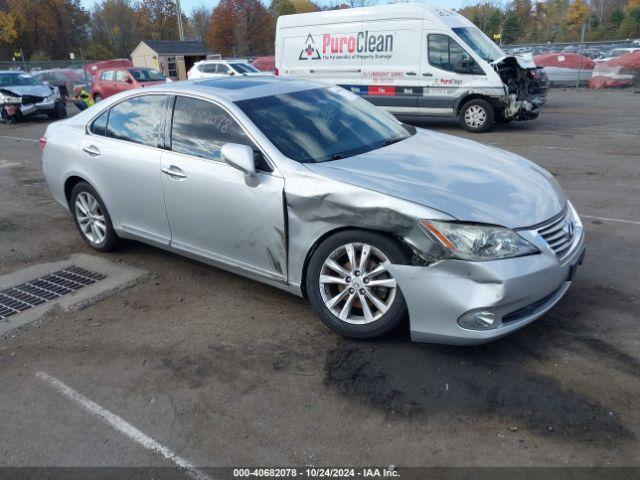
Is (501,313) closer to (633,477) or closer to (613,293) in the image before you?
(633,477)

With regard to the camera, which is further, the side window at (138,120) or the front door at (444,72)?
the front door at (444,72)

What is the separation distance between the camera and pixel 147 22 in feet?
246

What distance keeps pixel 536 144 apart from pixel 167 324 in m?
9.16

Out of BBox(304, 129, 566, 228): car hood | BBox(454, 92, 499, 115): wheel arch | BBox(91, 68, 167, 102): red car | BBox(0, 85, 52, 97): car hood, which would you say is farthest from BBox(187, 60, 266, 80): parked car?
BBox(304, 129, 566, 228): car hood

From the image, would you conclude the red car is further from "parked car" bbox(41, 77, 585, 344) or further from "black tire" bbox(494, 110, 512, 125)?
"parked car" bbox(41, 77, 585, 344)

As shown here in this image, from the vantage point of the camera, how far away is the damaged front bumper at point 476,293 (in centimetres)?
315

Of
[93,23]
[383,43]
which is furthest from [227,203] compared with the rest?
[93,23]

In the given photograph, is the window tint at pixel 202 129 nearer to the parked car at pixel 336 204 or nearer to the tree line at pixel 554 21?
the parked car at pixel 336 204

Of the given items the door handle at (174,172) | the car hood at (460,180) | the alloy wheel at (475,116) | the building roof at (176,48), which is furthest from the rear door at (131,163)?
the building roof at (176,48)

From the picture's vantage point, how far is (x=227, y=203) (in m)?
4.07

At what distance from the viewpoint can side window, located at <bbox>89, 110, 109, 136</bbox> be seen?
16.8 ft

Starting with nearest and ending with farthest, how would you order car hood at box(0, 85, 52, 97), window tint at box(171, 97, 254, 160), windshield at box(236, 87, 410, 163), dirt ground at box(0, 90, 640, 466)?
1. dirt ground at box(0, 90, 640, 466)
2. windshield at box(236, 87, 410, 163)
3. window tint at box(171, 97, 254, 160)
4. car hood at box(0, 85, 52, 97)

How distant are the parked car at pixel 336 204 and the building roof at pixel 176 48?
36431mm

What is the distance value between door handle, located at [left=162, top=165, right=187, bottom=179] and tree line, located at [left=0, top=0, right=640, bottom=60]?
48.0 meters
